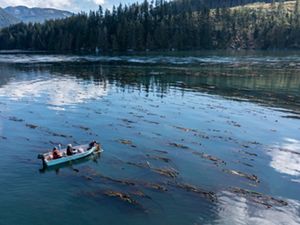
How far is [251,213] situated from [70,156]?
726 inches

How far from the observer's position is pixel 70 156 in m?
37.5

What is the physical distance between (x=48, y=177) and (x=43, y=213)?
6.93m

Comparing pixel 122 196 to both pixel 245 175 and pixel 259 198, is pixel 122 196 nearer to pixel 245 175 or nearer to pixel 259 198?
pixel 259 198

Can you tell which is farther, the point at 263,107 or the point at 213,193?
the point at 263,107

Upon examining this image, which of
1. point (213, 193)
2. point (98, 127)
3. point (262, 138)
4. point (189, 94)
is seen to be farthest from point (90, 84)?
point (213, 193)

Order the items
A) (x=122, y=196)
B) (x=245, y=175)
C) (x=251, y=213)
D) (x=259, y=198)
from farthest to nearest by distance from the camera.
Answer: (x=245, y=175)
(x=259, y=198)
(x=122, y=196)
(x=251, y=213)

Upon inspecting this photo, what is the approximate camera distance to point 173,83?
94250 mm

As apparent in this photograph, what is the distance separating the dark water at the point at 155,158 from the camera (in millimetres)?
27922

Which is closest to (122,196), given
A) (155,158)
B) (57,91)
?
(155,158)

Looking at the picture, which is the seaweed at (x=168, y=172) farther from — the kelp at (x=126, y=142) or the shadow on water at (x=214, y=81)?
the shadow on water at (x=214, y=81)

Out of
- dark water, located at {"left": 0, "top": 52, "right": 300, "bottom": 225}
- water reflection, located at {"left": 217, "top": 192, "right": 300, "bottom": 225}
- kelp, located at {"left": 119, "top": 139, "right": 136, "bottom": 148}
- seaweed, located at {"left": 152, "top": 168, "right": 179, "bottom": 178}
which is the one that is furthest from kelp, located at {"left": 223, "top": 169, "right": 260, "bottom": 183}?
kelp, located at {"left": 119, "top": 139, "right": 136, "bottom": 148}

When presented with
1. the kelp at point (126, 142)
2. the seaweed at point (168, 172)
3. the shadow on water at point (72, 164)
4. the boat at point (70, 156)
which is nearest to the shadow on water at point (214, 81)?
the kelp at point (126, 142)

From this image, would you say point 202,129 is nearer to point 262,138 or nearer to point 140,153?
A: point 262,138

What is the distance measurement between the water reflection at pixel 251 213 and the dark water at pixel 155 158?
0.08 m
